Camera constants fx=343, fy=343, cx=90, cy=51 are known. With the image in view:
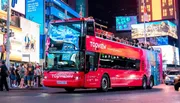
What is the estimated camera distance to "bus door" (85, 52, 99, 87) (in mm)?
19000

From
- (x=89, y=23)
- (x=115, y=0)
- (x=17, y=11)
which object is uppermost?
(x=115, y=0)

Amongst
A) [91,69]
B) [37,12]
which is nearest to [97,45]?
[91,69]

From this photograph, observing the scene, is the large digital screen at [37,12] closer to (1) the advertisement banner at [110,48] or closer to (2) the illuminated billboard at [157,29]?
(2) the illuminated billboard at [157,29]

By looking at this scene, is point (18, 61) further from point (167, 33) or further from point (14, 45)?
point (167, 33)

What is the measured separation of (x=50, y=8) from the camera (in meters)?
68.9

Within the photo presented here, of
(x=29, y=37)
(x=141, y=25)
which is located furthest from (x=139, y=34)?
(x=29, y=37)

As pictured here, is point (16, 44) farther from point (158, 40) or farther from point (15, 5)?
point (158, 40)

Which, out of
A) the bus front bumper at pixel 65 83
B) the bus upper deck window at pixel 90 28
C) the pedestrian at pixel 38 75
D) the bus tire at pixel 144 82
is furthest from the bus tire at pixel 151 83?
the bus front bumper at pixel 65 83

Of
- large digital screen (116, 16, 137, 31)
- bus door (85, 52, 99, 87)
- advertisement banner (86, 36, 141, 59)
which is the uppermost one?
large digital screen (116, 16, 137, 31)

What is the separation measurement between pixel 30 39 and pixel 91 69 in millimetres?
25924

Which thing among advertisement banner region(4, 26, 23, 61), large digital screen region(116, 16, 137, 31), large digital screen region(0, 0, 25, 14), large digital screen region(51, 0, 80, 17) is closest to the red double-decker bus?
advertisement banner region(4, 26, 23, 61)

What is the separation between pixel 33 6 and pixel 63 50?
47.1 meters

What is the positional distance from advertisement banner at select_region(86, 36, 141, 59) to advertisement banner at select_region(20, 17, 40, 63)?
19.1 metres

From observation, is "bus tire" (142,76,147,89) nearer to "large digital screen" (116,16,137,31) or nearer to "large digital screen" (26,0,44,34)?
"large digital screen" (26,0,44,34)
